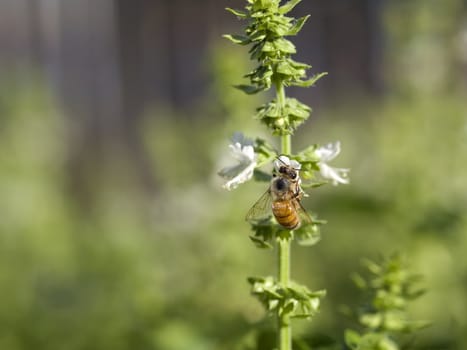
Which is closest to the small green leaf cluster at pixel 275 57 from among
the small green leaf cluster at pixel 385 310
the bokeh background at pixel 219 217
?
the small green leaf cluster at pixel 385 310

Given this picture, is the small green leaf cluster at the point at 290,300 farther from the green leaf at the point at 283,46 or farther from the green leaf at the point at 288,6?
the green leaf at the point at 288,6

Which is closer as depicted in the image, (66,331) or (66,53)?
(66,331)

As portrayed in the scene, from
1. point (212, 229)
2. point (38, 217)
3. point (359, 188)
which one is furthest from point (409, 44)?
point (38, 217)

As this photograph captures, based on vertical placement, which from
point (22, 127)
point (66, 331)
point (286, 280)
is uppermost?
point (22, 127)

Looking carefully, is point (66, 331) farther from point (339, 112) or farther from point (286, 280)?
point (339, 112)

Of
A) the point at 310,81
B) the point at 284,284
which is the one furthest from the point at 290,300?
the point at 310,81

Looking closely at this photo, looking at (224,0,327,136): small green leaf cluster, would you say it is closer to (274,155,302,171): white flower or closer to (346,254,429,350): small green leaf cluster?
(274,155,302,171): white flower

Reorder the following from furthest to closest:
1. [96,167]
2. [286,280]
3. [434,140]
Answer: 1. [96,167]
2. [434,140]
3. [286,280]
